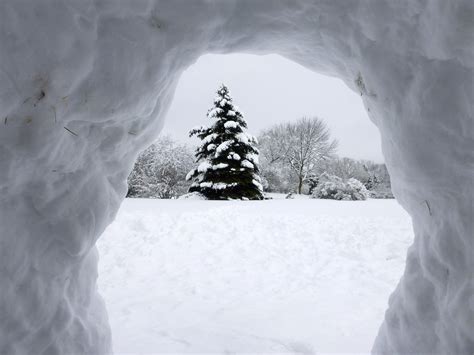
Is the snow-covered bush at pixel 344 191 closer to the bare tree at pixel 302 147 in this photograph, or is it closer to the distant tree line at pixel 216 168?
the distant tree line at pixel 216 168

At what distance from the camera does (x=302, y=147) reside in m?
27.3

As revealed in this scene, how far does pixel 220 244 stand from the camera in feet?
22.0

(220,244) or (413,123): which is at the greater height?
(220,244)

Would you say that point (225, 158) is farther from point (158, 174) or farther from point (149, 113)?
point (149, 113)

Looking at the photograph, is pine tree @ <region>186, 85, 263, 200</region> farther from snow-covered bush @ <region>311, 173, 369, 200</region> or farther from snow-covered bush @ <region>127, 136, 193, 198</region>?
snow-covered bush @ <region>311, 173, 369, 200</region>

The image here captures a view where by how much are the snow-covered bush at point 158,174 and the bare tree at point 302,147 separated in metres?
10.5

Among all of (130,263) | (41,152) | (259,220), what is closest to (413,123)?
(41,152)

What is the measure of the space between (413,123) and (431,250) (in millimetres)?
684

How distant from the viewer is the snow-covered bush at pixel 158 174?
18.8 meters

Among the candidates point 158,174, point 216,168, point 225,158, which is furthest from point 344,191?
point 158,174

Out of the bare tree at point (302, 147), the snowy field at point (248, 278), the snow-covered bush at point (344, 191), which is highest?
the bare tree at point (302, 147)

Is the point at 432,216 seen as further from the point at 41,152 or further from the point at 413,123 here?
the point at 41,152

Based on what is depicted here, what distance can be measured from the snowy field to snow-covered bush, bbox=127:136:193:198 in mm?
9799

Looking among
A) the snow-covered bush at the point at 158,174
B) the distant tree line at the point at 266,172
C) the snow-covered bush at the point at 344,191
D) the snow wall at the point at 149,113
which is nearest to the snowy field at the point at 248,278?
the snow wall at the point at 149,113
